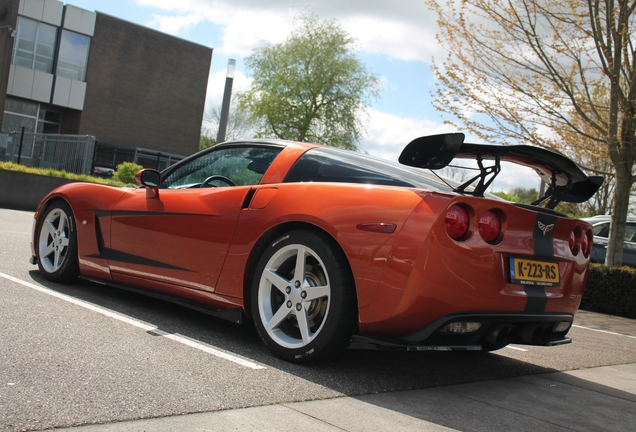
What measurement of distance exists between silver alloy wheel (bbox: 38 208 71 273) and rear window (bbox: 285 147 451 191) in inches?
94.3

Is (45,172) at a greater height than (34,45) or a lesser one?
lesser

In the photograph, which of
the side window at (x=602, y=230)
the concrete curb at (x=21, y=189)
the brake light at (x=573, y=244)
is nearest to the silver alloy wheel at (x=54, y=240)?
the brake light at (x=573, y=244)

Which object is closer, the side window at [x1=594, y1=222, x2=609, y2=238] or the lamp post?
the lamp post

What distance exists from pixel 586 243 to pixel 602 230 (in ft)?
33.1

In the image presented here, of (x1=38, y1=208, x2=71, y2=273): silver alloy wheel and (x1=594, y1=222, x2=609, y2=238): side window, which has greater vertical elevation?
(x1=594, y1=222, x2=609, y2=238): side window

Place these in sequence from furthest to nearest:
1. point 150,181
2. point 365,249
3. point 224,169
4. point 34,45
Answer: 1. point 34,45
2. point 150,181
3. point 224,169
4. point 365,249

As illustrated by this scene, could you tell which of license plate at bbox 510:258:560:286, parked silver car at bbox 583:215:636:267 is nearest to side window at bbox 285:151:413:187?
license plate at bbox 510:258:560:286

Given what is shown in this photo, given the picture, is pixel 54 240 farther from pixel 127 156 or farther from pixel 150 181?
pixel 127 156

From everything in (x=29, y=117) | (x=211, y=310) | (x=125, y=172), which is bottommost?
(x=211, y=310)

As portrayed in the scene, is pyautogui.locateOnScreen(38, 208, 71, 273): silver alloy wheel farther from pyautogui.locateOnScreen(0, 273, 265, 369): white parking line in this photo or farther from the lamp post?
the lamp post

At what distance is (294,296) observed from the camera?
368cm

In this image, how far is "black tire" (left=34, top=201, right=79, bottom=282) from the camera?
536 cm

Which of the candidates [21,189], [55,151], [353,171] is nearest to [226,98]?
[21,189]

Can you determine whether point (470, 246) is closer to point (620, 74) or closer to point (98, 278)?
point (98, 278)
